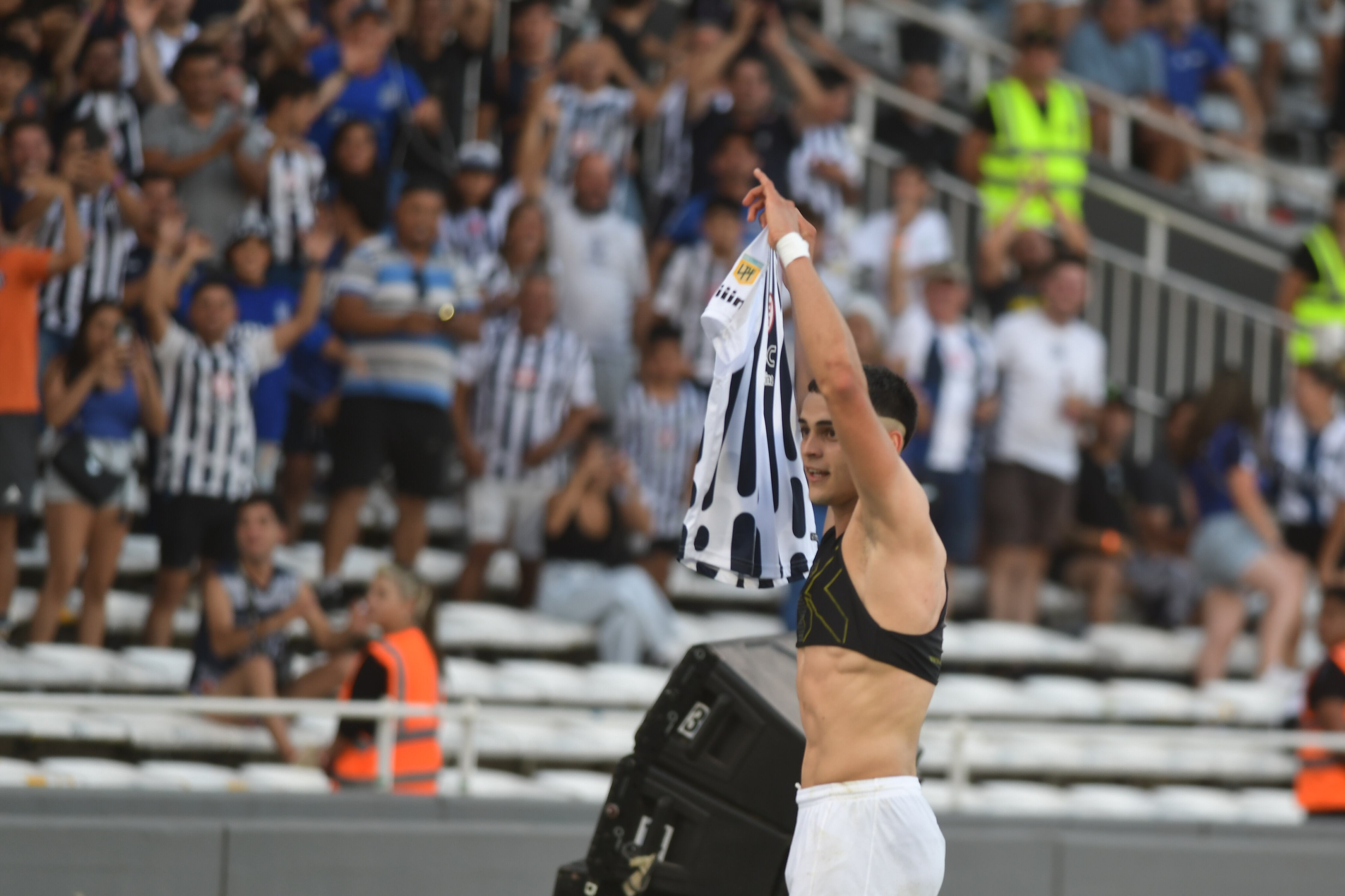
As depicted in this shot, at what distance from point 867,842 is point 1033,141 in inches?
327

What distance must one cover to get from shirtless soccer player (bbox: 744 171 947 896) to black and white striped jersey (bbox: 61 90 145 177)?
216 inches

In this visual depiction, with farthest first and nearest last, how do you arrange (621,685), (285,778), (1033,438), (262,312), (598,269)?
(1033,438) → (598,269) → (262,312) → (621,685) → (285,778)

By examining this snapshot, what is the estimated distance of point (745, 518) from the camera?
4902mm

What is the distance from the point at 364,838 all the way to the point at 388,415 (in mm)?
2847

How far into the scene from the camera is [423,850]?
6.72 m

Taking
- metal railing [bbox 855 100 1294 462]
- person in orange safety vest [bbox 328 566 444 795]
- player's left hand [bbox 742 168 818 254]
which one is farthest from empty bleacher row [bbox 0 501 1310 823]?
player's left hand [bbox 742 168 818 254]

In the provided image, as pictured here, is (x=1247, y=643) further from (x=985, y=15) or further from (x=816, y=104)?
(x=985, y=15)

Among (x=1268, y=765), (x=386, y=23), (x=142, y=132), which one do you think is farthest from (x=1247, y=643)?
(x=142, y=132)

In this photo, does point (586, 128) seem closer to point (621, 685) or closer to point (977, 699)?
point (621, 685)

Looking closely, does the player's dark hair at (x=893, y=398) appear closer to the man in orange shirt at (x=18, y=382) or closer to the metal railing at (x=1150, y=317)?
the man in orange shirt at (x=18, y=382)

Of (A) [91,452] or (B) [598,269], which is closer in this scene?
(A) [91,452]

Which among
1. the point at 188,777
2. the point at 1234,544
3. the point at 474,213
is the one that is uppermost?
the point at 474,213

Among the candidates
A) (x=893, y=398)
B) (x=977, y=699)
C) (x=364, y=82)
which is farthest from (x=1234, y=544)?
(x=893, y=398)

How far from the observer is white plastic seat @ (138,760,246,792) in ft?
23.2
